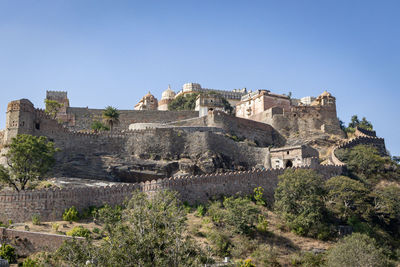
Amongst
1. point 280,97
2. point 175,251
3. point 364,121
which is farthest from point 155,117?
point 175,251

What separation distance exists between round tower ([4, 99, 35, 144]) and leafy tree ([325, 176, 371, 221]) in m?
28.2

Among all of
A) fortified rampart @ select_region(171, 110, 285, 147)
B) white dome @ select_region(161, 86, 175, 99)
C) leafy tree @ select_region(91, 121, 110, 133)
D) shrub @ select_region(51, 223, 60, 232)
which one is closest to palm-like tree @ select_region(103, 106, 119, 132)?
leafy tree @ select_region(91, 121, 110, 133)

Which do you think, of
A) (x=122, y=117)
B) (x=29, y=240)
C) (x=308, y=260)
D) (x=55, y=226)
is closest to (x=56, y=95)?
(x=122, y=117)

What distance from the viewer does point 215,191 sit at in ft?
122

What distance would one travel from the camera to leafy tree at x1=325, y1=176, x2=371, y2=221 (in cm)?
3766

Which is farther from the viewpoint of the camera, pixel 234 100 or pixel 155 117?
pixel 234 100

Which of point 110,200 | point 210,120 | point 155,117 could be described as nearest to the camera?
point 110,200

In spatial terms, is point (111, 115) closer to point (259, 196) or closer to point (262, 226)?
point (259, 196)

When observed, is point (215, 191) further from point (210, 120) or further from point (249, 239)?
point (210, 120)

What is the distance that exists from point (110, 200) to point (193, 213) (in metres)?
6.19

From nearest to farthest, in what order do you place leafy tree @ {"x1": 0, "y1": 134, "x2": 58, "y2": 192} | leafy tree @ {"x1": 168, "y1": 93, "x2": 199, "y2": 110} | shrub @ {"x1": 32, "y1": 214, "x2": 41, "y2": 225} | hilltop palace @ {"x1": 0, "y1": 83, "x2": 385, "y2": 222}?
shrub @ {"x1": 32, "y1": 214, "x2": 41, "y2": 225}
hilltop palace @ {"x1": 0, "y1": 83, "x2": 385, "y2": 222}
leafy tree @ {"x1": 0, "y1": 134, "x2": 58, "y2": 192}
leafy tree @ {"x1": 168, "y1": 93, "x2": 199, "y2": 110}

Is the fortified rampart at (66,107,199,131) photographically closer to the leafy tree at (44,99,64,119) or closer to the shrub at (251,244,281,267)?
the leafy tree at (44,99,64,119)

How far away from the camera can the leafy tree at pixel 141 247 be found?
67.5 feet

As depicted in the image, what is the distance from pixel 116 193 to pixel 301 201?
45.9 feet
